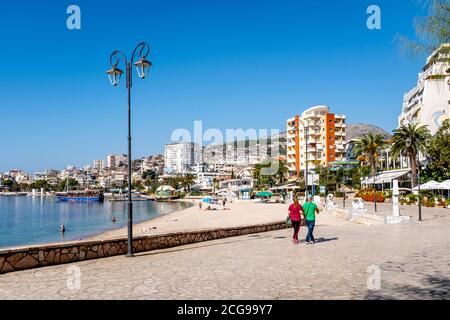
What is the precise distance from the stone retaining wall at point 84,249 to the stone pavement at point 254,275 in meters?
0.36

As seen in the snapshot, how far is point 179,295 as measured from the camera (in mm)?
7242

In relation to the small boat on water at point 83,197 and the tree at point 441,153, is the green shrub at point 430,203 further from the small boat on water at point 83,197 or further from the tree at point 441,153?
the small boat on water at point 83,197

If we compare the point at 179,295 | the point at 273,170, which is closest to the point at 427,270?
the point at 179,295

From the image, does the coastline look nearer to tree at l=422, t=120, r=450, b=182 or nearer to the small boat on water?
tree at l=422, t=120, r=450, b=182

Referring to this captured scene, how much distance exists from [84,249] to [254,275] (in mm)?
5122

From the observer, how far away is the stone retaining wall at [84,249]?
974cm

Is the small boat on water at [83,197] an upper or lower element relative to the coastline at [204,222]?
lower

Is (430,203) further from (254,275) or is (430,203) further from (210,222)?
(254,275)

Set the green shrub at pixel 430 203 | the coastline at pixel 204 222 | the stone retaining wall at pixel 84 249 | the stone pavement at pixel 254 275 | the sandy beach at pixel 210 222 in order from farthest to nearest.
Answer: the green shrub at pixel 430 203
the coastline at pixel 204 222
the sandy beach at pixel 210 222
the stone retaining wall at pixel 84 249
the stone pavement at pixel 254 275

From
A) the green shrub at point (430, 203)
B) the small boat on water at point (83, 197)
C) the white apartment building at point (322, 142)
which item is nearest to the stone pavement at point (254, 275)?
the green shrub at point (430, 203)

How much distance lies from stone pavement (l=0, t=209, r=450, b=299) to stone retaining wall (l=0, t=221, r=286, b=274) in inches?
14.2

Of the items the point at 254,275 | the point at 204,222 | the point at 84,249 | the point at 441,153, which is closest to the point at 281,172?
the point at 441,153

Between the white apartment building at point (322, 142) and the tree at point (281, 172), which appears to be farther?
the white apartment building at point (322, 142)
